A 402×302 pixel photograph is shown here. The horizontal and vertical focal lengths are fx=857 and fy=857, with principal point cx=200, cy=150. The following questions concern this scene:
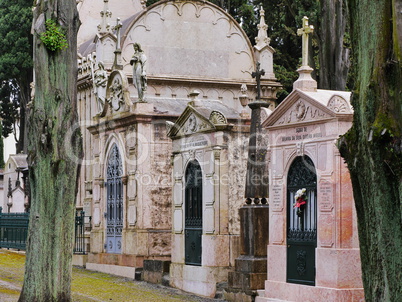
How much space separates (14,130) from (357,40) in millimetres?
42524

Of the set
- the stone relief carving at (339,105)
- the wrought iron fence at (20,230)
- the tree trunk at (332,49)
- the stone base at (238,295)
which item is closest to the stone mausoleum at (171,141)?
the wrought iron fence at (20,230)

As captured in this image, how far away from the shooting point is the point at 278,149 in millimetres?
13344

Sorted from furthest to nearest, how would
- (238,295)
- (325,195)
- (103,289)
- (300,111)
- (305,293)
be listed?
(103,289)
(238,295)
(300,111)
(305,293)
(325,195)

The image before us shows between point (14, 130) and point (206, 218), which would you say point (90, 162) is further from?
point (14, 130)

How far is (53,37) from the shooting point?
37.4ft

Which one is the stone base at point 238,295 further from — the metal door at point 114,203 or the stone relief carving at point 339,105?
the metal door at point 114,203


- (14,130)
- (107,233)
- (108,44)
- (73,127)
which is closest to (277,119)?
(73,127)

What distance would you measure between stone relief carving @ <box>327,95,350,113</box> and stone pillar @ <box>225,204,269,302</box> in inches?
111

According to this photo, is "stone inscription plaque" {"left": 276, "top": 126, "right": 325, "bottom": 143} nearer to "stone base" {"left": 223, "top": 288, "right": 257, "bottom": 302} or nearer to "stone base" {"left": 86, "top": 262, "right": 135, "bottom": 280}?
"stone base" {"left": 223, "top": 288, "right": 257, "bottom": 302}

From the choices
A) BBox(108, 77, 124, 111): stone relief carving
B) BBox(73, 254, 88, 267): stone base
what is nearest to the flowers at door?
BBox(108, 77, 124, 111): stone relief carving

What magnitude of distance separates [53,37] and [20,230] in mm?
13669

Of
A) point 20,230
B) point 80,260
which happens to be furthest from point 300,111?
point 20,230

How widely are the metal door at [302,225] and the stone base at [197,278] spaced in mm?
2417

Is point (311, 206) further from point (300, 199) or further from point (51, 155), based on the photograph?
point (51, 155)
